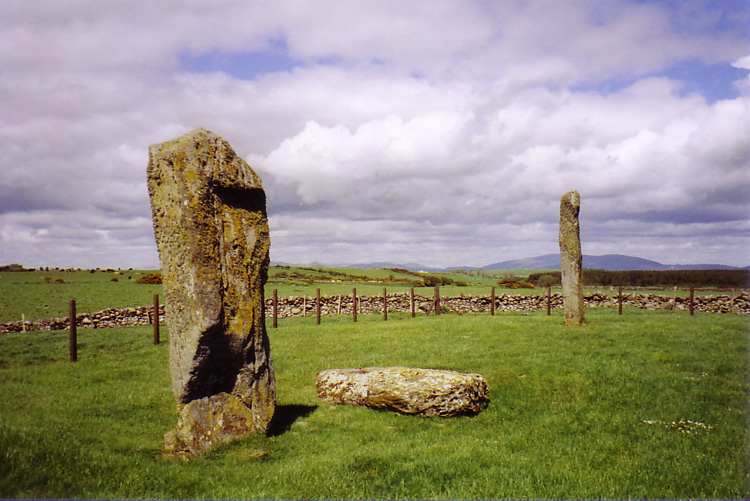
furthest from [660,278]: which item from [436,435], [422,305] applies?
[436,435]

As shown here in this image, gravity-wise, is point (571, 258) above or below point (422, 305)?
above

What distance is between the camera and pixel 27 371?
40.0 ft

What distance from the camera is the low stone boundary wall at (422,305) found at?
28.2m

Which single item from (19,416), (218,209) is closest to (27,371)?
(19,416)

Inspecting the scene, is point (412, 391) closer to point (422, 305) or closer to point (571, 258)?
point (571, 258)

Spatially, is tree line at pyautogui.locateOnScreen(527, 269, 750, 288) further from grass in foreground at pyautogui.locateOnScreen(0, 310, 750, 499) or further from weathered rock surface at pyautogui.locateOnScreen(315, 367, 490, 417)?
weathered rock surface at pyautogui.locateOnScreen(315, 367, 490, 417)

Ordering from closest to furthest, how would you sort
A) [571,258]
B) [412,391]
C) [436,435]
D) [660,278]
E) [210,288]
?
[210,288] → [436,435] → [412,391] → [571,258] → [660,278]

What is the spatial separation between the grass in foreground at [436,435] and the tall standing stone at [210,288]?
0.56 meters

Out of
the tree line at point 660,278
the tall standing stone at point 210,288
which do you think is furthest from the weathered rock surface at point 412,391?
the tree line at point 660,278

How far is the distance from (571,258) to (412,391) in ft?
40.6

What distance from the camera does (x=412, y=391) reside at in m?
8.61

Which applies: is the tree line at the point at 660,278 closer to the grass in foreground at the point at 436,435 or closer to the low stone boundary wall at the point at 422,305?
the low stone boundary wall at the point at 422,305

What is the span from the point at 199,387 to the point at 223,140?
3.94 m

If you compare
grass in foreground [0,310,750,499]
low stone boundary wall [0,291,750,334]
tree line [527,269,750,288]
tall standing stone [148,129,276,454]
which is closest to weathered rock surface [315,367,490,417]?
grass in foreground [0,310,750,499]
